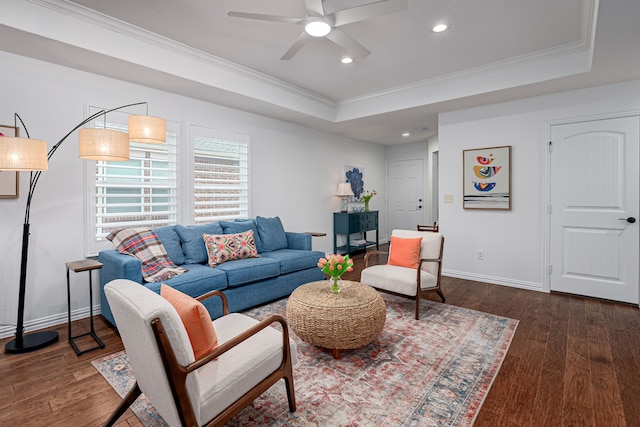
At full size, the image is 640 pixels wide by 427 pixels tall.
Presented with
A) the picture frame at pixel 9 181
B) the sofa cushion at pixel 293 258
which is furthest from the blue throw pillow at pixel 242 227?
the picture frame at pixel 9 181

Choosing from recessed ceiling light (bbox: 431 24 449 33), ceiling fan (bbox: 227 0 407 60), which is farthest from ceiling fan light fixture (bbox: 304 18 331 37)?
recessed ceiling light (bbox: 431 24 449 33)

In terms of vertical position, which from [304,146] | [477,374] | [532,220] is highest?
[304,146]

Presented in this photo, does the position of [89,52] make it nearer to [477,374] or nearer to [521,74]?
[477,374]

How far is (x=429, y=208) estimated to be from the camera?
7648mm

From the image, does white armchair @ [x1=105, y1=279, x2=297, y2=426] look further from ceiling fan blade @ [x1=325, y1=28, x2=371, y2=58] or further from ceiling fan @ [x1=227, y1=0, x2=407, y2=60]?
ceiling fan blade @ [x1=325, y1=28, x2=371, y2=58]

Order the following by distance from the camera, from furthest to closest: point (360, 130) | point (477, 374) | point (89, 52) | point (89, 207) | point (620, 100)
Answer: point (360, 130), point (620, 100), point (89, 207), point (89, 52), point (477, 374)

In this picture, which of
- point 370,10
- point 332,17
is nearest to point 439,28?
point 370,10

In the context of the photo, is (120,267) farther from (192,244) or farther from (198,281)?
(192,244)

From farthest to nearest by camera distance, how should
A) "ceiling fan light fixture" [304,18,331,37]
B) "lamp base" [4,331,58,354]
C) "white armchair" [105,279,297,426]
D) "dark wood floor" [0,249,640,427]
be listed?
"lamp base" [4,331,58,354] → "ceiling fan light fixture" [304,18,331,37] → "dark wood floor" [0,249,640,427] → "white armchair" [105,279,297,426]

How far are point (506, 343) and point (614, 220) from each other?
2.37 m

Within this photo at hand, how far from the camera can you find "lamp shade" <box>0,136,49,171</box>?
2215mm

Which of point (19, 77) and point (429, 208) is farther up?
point (19, 77)

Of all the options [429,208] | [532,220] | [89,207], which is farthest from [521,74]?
[89,207]

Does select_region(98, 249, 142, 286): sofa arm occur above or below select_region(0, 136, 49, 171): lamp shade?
below
